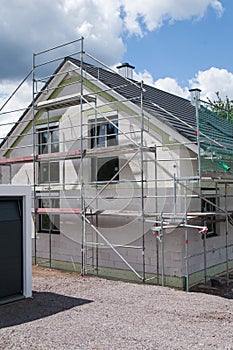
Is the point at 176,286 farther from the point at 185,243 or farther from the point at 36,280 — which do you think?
the point at 36,280

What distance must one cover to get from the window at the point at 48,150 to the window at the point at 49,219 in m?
0.71

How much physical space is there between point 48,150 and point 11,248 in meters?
6.05

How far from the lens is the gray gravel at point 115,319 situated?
6109 millimetres

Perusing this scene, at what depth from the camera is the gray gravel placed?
611 cm

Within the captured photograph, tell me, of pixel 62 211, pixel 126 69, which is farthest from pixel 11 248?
pixel 126 69

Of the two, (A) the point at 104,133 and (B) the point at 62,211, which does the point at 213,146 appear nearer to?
(A) the point at 104,133

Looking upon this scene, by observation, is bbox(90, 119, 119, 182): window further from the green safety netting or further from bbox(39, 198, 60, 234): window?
the green safety netting

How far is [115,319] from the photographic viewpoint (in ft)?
23.8

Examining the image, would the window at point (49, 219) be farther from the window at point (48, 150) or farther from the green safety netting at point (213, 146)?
the green safety netting at point (213, 146)

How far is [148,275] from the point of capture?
11.0 m

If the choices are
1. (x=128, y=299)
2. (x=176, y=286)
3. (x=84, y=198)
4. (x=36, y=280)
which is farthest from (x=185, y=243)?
(x=36, y=280)

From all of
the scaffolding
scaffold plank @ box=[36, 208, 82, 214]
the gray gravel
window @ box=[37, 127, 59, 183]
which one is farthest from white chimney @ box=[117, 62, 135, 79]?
the gray gravel

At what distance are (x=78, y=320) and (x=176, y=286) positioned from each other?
3.98m

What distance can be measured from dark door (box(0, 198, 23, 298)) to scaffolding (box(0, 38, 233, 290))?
9.38ft
